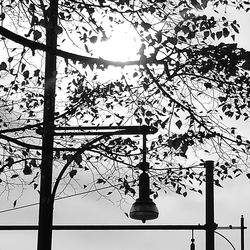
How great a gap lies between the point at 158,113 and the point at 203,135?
2.98 ft

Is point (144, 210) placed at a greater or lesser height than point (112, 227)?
lesser

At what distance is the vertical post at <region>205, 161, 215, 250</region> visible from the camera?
14.7 meters

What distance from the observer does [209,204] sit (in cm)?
1474

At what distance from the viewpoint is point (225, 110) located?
13523 millimetres

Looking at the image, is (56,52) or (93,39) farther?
(93,39)

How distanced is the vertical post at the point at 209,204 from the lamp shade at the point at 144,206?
2235 millimetres

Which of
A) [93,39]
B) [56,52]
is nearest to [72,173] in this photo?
[93,39]

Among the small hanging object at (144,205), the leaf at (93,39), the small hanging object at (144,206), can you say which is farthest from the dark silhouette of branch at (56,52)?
the small hanging object at (144,206)

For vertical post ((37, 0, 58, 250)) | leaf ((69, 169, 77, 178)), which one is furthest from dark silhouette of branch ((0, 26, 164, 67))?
leaf ((69, 169, 77, 178))

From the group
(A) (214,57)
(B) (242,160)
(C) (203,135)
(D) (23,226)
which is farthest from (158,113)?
(D) (23,226)

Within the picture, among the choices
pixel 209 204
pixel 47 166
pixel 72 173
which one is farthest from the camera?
pixel 209 204

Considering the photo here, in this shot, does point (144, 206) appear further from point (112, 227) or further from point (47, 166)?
point (112, 227)

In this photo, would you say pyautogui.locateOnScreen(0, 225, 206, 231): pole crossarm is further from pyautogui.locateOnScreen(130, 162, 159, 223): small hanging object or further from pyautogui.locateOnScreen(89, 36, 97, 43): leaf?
pyautogui.locateOnScreen(89, 36, 97, 43): leaf

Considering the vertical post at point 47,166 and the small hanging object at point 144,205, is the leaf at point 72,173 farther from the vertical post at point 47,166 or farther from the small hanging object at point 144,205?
the small hanging object at point 144,205
